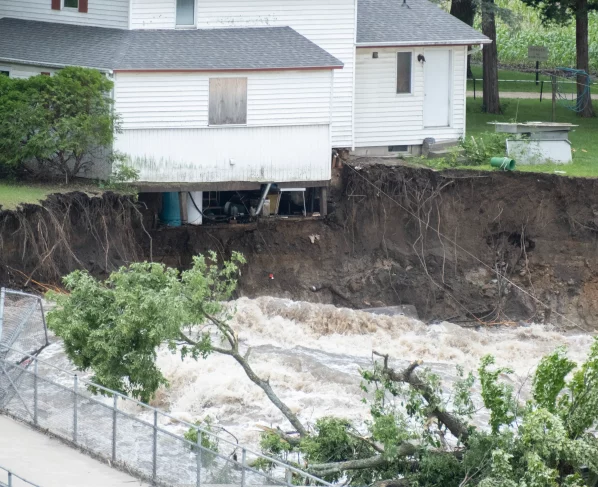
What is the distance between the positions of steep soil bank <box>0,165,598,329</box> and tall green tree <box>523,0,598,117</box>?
8343mm

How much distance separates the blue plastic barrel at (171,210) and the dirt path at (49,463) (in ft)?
44.9

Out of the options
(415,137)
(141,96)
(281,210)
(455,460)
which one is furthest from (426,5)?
(455,460)

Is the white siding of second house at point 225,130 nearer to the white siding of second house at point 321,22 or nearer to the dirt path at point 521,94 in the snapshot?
the white siding of second house at point 321,22

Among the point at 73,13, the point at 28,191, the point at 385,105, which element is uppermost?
the point at 73,13

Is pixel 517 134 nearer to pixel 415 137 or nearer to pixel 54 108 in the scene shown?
pixel 415 137

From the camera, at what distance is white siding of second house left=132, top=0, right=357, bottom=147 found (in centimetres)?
3628

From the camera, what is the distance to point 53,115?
3238 cm

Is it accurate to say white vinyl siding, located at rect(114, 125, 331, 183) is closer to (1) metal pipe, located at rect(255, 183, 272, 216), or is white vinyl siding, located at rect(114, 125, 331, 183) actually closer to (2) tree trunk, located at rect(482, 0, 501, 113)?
(1) metal pipe, located at rect(255, 183, 272, 216)

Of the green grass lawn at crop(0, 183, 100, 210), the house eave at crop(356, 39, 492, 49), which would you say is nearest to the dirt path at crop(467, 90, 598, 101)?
the house eave at crop(356, 39, 492, 49)

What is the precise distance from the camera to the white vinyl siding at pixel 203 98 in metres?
33.6

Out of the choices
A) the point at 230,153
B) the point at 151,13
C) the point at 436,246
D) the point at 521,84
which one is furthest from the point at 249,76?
the point at 521,84

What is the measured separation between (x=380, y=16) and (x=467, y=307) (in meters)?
9.06

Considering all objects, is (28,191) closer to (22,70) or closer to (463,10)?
(22,70)

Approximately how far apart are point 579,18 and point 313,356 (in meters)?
18.2
